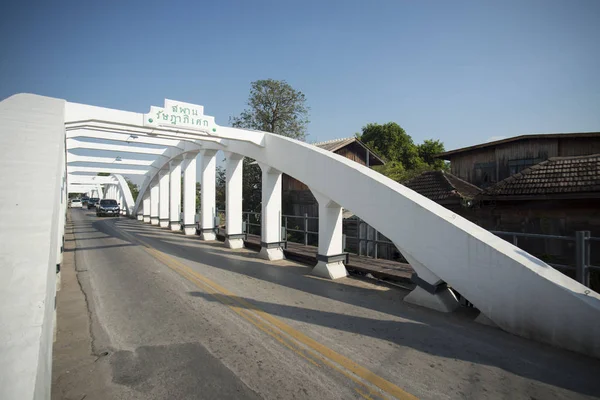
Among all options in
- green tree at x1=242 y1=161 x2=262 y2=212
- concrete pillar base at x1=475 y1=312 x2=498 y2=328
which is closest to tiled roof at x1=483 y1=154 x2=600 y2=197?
concrete pillar base at x1=475 y1=312 x2=498 y2=328

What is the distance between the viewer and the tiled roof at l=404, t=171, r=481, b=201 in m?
14.4

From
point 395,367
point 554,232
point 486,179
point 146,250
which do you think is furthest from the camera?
point 486,179

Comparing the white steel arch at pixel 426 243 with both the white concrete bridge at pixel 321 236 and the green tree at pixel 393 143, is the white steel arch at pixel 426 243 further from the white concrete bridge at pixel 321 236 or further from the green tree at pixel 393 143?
Result: the green tree at pixel 393 143

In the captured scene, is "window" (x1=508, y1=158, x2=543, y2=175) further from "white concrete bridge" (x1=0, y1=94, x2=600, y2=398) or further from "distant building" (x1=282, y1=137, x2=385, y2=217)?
"white concrete bridge" (x1=0, y1=94, x2=600, y2=398)

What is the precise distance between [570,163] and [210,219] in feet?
50.5

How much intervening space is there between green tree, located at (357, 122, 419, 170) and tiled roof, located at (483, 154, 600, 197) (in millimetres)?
25340

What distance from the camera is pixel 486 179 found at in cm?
1906

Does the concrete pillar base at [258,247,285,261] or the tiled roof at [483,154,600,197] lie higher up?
the tiled roof at [483,154,600,197]

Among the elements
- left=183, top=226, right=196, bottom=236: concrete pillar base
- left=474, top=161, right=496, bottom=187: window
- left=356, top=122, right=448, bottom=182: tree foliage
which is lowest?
left=183, top=226, right=196, bottom=236: concrete pillar base

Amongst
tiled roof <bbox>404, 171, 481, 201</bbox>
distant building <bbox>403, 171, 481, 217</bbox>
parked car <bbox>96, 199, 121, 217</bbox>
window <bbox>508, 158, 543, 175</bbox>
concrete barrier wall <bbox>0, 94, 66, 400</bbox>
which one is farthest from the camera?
parked car <bbox>96, 199, 121, 217</bbox>

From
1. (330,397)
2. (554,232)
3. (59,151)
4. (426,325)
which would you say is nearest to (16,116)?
(59,151)

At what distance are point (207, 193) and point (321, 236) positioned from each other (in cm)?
911

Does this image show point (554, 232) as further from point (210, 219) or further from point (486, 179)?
point (210, 219)

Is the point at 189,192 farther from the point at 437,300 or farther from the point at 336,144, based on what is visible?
the point at 437,300
